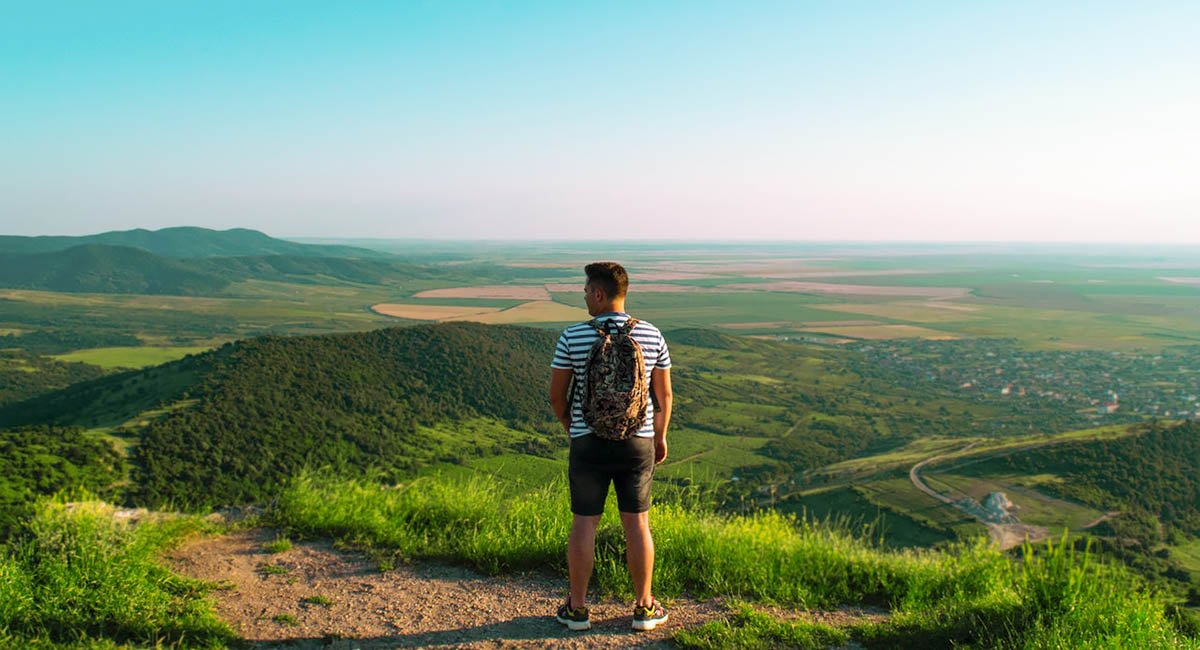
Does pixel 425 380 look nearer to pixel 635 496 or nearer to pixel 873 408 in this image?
pixel 873 408

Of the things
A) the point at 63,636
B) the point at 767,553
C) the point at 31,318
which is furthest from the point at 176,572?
the point at 31,318

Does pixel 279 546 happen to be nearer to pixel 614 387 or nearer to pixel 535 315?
pixel 614 387

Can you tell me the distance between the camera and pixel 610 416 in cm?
432

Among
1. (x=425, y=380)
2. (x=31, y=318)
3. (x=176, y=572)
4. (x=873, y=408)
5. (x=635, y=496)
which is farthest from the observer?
(x=31, y=318)

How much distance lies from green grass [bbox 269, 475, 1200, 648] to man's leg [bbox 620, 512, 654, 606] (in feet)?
1.38

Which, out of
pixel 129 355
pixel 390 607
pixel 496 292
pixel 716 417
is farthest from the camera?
pixel 496 292

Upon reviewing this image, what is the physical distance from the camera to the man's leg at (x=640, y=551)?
456cm

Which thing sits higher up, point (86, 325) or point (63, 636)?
point (63, 636)

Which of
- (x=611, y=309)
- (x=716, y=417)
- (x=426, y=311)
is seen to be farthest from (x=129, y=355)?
(x=611, y=309)

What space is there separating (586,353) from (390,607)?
2.31 metres

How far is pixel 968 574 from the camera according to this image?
5.40 meters

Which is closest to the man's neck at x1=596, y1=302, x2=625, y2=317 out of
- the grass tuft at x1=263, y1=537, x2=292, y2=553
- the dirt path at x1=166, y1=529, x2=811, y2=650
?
the dirt path at x1=166, y1=529, x2=811, y2=650

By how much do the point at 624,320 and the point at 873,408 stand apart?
82208 mm

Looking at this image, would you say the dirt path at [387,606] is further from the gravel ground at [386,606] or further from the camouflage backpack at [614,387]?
the camouflage backpack at [614,387]
